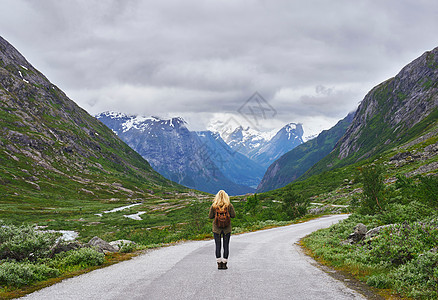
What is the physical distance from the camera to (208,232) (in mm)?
30516

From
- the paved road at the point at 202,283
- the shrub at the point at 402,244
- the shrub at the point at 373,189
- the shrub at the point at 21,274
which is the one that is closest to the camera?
the paved road at the point at 202,283

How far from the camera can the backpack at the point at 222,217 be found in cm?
1240

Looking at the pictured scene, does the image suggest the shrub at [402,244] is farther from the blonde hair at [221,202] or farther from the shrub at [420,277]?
the blonde hair at [221,202]

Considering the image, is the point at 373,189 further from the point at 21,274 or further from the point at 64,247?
the point at 21,274

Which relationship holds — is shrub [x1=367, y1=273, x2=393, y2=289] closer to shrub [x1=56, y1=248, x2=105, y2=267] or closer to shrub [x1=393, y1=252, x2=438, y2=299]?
shrub [x1=393, y1=252, x2=438, y2=299]

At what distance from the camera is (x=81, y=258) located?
13320 mm

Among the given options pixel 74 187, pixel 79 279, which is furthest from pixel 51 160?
pixel 79 279

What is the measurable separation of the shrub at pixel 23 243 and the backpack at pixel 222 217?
851 centimetres

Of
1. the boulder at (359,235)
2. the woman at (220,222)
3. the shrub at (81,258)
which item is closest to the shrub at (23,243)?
the shrub at (81,258)

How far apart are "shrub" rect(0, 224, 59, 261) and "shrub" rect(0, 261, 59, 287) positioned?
236 cm

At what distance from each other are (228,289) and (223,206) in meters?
4.14

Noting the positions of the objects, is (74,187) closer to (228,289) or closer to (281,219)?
(281,219)

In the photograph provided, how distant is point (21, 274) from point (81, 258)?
357 centimetres

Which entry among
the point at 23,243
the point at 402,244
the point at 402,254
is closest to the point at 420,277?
the point at 402,254
